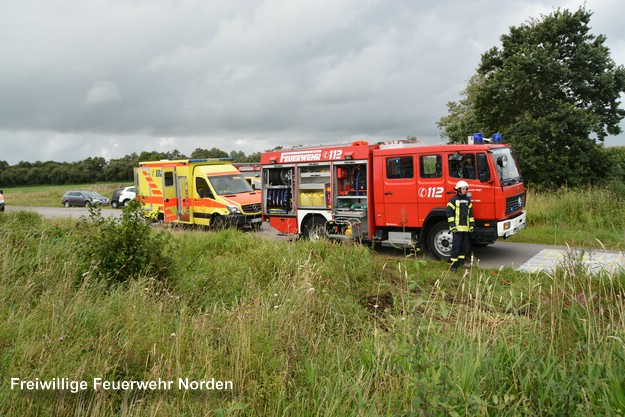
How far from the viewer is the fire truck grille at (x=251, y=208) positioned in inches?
585

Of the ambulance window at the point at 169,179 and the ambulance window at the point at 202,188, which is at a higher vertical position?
the ambulance window at the point at 169,179

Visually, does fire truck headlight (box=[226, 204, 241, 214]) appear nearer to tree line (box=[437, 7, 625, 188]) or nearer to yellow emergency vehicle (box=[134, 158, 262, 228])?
yellow emergency vehicle (box=[134, 158, 262, 228])

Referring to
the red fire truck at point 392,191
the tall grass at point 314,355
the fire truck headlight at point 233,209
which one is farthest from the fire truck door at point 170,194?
the tall grass at point 314,355

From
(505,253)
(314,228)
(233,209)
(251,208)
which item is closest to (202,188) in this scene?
(233,209)

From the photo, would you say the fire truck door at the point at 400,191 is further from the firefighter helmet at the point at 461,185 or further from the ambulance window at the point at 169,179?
the ambulance window at the point at 169,179

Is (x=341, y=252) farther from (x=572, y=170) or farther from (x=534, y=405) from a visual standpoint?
(x=572, y=170)

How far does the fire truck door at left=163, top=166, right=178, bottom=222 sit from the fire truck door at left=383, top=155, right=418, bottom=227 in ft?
30.7

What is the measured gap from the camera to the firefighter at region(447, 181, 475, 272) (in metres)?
8.30

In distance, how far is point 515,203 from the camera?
938 centimetres

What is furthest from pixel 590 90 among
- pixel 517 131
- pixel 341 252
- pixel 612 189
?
pixel 341 252

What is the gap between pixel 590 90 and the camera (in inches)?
760

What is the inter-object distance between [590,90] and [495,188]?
14.7 metres

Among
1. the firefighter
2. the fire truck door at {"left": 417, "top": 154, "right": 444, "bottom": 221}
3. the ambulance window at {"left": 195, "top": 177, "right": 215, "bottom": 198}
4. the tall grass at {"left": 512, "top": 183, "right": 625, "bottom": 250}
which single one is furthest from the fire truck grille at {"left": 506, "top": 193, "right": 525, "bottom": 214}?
the ambulance window at {"left": 195, "top": 177, "right": 215, "bottom": 198}

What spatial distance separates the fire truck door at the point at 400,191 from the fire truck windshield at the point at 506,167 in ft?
5.75
